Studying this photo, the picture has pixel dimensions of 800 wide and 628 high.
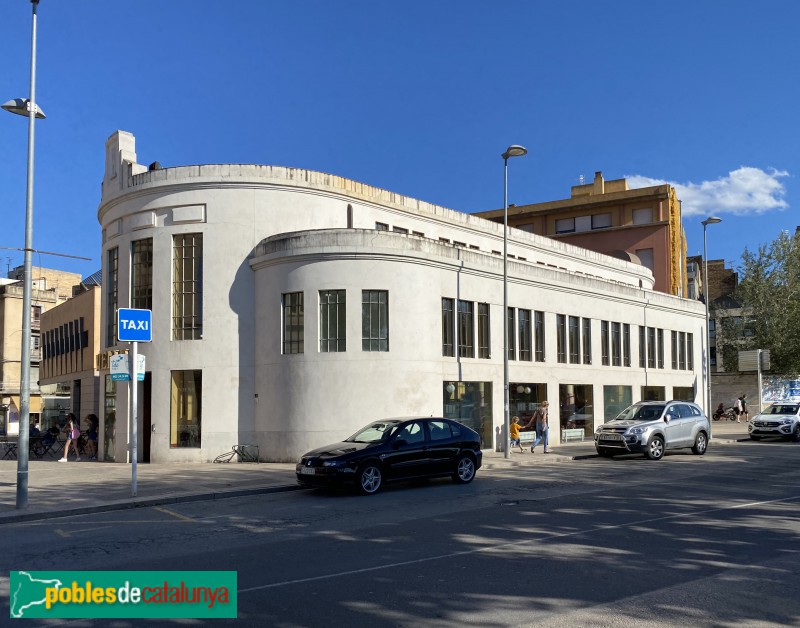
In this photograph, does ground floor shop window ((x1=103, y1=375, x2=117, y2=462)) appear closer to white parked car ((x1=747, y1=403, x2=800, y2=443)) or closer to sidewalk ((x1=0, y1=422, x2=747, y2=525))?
sidewalk ((x1=0, y1=422, x2=747, y2=525))

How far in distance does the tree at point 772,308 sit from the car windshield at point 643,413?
2954cm

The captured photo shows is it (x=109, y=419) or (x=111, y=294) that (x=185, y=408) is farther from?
(x=111, y=294)

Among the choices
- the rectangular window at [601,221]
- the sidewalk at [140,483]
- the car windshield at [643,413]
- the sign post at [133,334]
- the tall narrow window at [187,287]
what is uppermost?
the rectangular window at [601,221]

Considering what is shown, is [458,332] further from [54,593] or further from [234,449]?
[54,593]

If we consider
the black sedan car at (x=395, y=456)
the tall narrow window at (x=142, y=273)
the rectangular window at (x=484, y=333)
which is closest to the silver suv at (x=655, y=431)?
the rectangular window at (x=484, y=333)

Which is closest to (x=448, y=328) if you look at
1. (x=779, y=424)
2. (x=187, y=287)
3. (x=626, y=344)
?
(x=187, y=287)

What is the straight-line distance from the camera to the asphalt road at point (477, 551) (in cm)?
666

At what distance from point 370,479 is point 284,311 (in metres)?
8.61

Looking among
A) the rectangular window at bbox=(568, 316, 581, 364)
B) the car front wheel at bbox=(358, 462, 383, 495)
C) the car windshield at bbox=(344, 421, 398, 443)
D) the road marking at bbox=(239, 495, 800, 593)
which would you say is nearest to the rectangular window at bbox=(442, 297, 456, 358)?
the car windshield at bbox=(344, 421, 398, 443)

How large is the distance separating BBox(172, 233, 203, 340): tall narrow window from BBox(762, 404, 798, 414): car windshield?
24.7m

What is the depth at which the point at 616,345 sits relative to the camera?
32.5 m

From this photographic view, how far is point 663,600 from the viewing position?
22.7ft

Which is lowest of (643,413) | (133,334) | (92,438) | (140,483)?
(140,483)

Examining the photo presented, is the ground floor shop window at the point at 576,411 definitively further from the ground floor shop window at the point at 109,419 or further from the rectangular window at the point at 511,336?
the ground floor shop window at the point at 109,419
